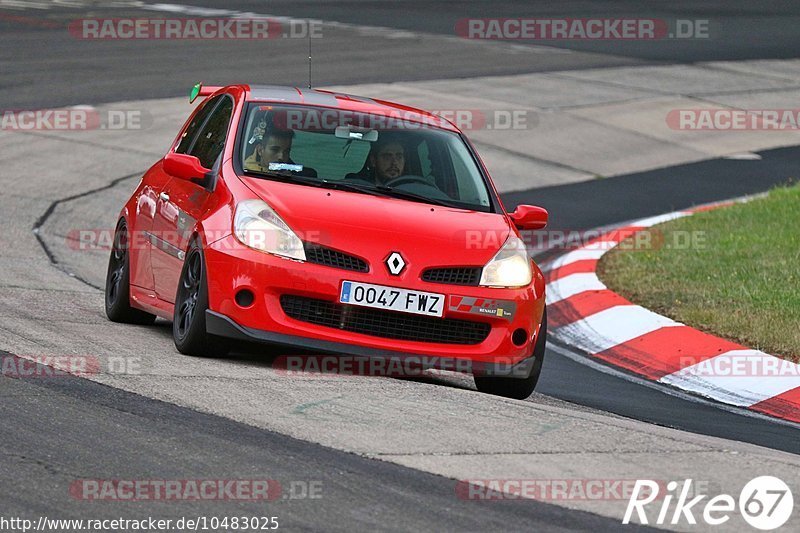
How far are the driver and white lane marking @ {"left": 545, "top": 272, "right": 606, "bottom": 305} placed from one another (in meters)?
3.38

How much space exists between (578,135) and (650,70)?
6.12 meters

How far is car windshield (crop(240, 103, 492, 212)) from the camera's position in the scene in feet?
28.1

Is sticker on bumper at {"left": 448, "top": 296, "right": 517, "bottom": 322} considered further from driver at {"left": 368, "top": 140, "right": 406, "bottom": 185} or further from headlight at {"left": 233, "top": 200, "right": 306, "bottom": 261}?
driver at {"left": 368, "top": 140, "right": 406, "bottom": 185}

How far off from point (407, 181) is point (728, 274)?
4.14 meters

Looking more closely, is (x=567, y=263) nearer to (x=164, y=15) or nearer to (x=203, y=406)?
(x=203, y=406)

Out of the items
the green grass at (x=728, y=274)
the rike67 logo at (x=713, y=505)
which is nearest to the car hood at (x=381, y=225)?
the rike67 logo at (x=713, y=505)

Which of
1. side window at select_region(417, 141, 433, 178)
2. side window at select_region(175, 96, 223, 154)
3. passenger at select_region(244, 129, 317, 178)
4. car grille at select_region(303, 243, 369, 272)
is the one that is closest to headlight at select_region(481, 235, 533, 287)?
car grille at select_region(303, 243, 369, 272)

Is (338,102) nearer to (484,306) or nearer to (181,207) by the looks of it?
(181,207)

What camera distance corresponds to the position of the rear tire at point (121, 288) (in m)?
9.48

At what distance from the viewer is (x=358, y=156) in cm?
873

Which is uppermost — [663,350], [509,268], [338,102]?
[338,102]

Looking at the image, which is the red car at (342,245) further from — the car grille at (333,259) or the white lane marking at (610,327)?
the white lane marking at (610,327)

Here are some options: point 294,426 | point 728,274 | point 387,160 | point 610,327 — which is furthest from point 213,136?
point 728,274

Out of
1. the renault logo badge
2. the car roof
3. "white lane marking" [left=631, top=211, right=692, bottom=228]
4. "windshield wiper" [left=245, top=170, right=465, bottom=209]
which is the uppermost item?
the car roof
